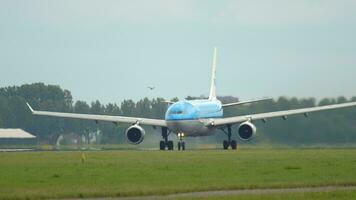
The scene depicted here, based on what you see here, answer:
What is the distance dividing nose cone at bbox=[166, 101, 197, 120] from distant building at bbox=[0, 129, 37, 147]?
3186cm

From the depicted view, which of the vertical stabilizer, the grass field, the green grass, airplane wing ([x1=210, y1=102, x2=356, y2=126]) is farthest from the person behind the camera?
the vertical stabilizer

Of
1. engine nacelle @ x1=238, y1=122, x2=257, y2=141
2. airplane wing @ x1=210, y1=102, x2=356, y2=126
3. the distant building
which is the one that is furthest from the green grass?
the distant building

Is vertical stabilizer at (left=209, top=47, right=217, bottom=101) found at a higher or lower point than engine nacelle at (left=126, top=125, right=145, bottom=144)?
higher

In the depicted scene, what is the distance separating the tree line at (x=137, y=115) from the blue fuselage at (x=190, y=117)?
4122 millimetres

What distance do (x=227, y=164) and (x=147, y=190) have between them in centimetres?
1575

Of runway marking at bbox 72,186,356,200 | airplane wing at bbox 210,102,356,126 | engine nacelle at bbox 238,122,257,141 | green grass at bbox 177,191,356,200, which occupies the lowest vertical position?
green grass at bbox 177,191,356,200

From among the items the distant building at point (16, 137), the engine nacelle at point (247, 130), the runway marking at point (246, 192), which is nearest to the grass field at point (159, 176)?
the runway marking at point (246, 192)

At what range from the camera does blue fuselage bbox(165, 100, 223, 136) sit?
80.7 m

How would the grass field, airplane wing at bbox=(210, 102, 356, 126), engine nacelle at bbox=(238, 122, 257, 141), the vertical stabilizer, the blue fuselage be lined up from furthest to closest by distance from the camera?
the vertical stabilizer → the blue fuselage → engine nacelle at bbox=(238, 122, 257, 141) → airplane wing at bbox=(210, 102, 356, 126) → the grass field

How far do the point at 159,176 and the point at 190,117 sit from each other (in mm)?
41034

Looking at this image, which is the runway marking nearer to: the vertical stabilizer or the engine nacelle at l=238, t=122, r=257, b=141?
the engine nacelle at l=238, t=122, r=257, b=141

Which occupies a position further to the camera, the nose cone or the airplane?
the nose cone

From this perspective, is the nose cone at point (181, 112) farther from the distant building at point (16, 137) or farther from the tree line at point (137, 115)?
the distant building at point (16, 137)

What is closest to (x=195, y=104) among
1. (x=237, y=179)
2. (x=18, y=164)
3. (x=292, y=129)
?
(x=292, y=129)
